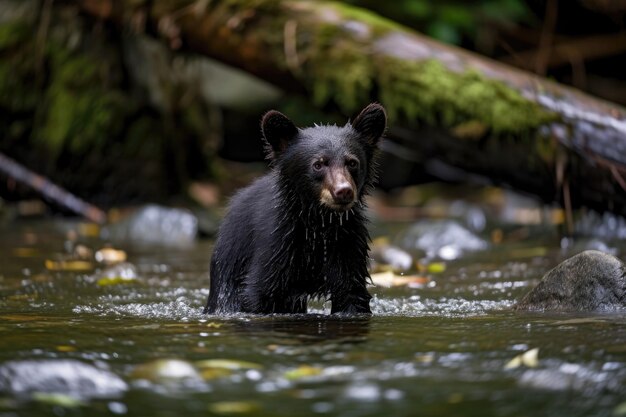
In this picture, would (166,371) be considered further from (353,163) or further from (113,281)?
(113,281)

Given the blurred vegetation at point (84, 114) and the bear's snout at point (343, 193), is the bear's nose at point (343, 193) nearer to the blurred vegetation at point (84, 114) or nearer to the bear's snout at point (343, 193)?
the bear's snout at point (343, 193)

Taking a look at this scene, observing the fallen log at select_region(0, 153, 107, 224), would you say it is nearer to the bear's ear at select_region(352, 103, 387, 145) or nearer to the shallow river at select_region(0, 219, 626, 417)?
the shallow river at select_region(0, 219, 626, 417)

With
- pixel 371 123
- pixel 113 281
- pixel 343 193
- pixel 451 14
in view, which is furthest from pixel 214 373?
pixel 451 14

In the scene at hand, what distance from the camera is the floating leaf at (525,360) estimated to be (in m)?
3.57

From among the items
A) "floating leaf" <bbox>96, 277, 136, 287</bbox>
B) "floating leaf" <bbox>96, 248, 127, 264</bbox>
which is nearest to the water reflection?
"floating leaf" <bbox>96, 277, 136, 287</bbox>

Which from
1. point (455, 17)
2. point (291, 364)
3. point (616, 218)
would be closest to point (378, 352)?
point (291, 364)

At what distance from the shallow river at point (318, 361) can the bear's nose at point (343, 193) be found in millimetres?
660

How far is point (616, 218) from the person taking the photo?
8.95 meters

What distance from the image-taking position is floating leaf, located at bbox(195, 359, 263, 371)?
3584 millimetres

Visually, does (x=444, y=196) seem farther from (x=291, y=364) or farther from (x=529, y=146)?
(x=291, y=364)

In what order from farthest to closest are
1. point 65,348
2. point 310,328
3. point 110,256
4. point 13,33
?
point 13,33, point 110,256, point 310,328, point 65,348

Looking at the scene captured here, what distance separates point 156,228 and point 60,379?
7.00 m

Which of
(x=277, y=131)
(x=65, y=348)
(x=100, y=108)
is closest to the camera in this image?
(x=65, y=348)

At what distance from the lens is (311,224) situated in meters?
5.62
